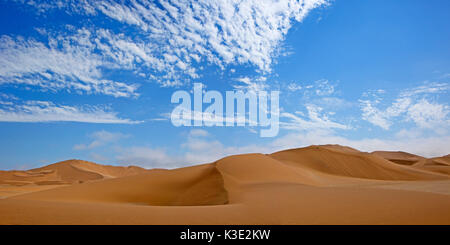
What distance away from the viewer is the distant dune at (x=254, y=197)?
467 centimetres

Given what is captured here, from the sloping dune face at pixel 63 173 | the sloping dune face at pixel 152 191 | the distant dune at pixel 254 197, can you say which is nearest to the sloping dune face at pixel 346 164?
the distant dune at pixel 254 197

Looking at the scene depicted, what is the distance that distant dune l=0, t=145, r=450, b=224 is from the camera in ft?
15.3

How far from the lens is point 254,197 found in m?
7.46

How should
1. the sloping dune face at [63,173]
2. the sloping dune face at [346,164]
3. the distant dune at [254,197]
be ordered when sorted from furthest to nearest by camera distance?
the sloping dune face at [63,173]
the sloping dune face at [346,164]
the distant dune at [254,197]

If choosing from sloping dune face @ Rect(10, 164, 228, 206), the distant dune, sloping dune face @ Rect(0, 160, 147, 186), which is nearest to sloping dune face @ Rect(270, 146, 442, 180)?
the distant dune

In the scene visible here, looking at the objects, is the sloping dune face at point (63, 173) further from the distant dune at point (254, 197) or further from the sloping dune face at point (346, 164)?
the sloping dune face at point (346, 164)

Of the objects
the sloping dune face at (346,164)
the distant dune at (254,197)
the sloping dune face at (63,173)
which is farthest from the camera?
the sloping dune face at (63,173)

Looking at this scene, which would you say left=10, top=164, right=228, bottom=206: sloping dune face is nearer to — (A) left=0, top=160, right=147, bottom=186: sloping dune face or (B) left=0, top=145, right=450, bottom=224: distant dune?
(B) left=0, top=145, right=450, bottom=224: distant dune

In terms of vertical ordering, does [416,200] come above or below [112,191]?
above
